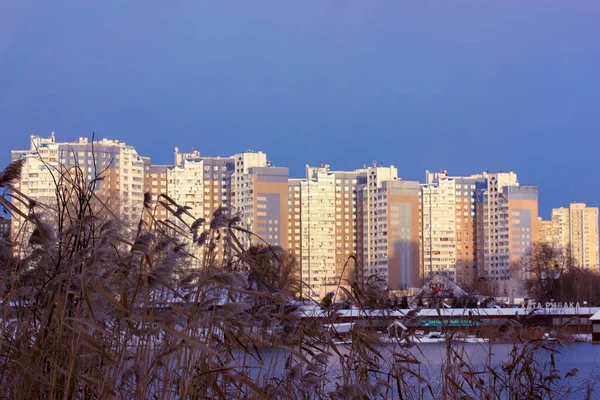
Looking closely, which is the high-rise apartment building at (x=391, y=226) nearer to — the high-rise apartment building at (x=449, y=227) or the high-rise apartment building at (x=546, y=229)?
the high-rise apartment building at (x=449, y=227)

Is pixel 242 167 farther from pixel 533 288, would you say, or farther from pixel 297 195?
pixel 533 288

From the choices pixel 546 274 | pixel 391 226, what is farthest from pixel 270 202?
pixel 546 274

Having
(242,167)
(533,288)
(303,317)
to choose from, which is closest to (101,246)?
(303,317)

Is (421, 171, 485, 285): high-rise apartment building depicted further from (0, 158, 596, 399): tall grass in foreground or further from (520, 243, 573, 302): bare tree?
(0, 158, 596, 399): tall grass in foreground

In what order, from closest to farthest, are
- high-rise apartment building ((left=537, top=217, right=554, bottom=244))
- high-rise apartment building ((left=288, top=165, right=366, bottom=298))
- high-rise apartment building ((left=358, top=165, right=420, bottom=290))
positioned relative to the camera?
high-rise apartment building ((left=358, top=165, right=420, bottom=290)), high-rise apartment building ((left=288, top=165, right=366, bottom=298)), high-rise apartment building ((left=537, top=217, right=554, bottom=244))

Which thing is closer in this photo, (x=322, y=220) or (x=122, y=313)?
(x=122, y=313)

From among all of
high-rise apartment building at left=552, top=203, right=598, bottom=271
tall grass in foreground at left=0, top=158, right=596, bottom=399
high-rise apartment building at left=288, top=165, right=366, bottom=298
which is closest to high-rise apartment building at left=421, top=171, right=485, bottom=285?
high-rise apartment building at left=288, top=165, right=366, bottom=298

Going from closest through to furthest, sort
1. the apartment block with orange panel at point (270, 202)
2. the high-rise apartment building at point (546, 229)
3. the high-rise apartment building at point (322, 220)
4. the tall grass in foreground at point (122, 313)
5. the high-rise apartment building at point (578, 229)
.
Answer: the tall grass in foreground at point (122, 313), the apartment block with orange panel at point (270, 202), the high-rise apartment building at point (322, 220), the high-rise apartment building at point (546, 229), the high-rise apartment building at point (578, 229)

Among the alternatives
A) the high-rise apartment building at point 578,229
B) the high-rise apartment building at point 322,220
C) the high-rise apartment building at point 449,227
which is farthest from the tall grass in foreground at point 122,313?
the high-rise apartment building at point 578,229

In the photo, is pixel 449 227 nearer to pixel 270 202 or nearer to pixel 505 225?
pixel 505 225

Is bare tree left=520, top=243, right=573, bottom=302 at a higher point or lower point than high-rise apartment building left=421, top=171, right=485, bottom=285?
lower

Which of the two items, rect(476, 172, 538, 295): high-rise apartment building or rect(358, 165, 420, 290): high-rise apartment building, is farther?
rect(476, 172, 538, 295): high-rise apartment building

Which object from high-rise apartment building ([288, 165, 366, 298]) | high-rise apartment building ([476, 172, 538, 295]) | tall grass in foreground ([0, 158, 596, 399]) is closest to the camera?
tall grass in foreground ([0, 158, 596, 399])

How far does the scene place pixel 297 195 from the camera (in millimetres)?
87562
